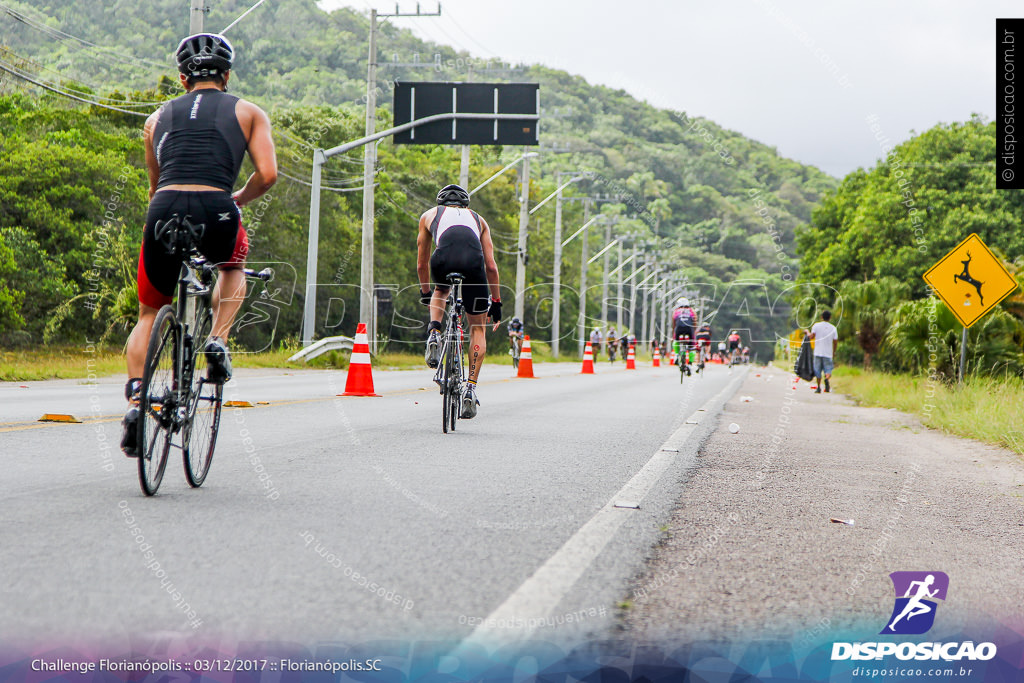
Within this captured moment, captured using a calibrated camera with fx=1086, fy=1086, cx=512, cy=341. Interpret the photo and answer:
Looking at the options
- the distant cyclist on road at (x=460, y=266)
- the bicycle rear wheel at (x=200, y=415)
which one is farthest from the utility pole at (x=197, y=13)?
the bicycle rear wheel at (x=200, y=415)

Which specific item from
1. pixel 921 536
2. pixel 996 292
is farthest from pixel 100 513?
pixel 996 292

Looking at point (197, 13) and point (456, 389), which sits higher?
point (197, 13)

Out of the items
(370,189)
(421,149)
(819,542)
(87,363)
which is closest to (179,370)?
(819,542)

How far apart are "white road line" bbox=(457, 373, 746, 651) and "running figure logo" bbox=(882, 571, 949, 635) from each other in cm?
101

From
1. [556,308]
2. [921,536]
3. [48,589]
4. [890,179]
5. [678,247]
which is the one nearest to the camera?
[48,589]

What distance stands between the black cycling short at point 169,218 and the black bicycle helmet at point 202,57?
639 millimetres

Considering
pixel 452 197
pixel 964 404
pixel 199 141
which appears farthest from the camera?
pixel 964 404

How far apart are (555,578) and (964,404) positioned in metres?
12.1

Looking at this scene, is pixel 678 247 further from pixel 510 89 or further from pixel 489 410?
pixel 489 410

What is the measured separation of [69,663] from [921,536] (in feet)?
12.4

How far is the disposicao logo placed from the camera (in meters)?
3.07

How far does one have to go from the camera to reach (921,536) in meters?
5.00

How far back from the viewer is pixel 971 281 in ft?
48.6

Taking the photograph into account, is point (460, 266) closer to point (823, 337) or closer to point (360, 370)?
point (360, 370)
